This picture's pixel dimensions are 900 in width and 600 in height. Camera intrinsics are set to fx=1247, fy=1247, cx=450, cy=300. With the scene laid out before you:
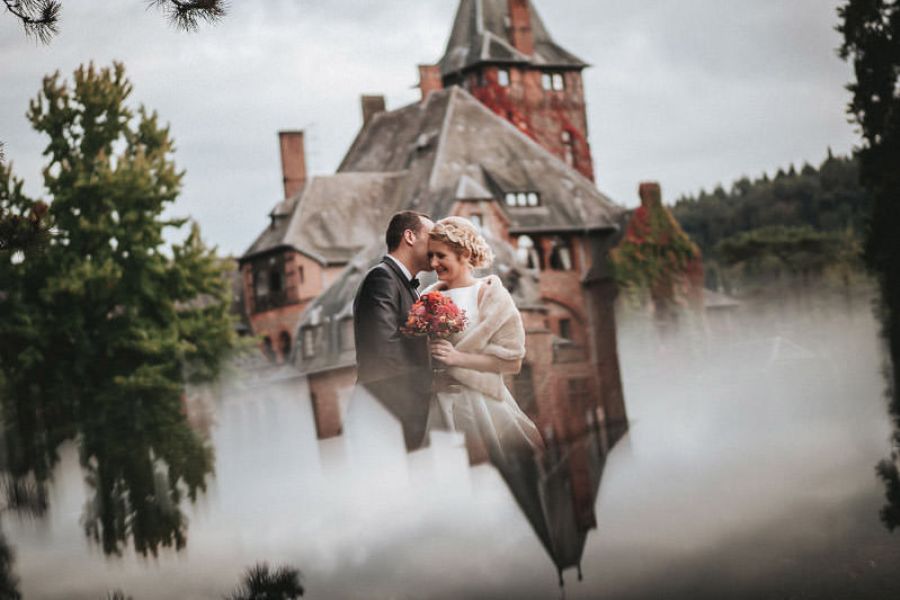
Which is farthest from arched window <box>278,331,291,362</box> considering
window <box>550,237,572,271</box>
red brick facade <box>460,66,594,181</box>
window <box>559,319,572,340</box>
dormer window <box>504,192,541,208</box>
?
red brick facade <box>460,66,594,181</box>

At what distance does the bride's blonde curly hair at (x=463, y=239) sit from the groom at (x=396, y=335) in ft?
0.44

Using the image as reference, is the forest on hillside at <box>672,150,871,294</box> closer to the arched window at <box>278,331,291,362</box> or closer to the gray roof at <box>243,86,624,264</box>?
the gray roof at <box>243,86,624,264</box>

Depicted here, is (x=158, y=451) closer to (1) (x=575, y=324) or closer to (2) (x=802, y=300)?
(1) (x=575, y=324)

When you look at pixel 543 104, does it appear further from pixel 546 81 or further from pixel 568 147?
pixel 568 147

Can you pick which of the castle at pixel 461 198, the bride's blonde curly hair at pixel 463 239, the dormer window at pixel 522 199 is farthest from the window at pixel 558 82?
the bride's blonde curly hair at pixel 463 239

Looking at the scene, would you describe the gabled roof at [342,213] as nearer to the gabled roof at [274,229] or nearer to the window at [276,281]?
the gabled roof at [274,229]

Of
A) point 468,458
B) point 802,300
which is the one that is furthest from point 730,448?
point 802,300

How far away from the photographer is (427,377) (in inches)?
218

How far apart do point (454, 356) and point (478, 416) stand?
292mm

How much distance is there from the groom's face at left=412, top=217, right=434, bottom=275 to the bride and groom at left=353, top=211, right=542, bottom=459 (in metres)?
0.08

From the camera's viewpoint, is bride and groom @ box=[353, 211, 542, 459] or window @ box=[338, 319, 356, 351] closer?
bride and groom @ box=[353, 211, 542, 459]

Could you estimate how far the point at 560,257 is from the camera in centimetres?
4834

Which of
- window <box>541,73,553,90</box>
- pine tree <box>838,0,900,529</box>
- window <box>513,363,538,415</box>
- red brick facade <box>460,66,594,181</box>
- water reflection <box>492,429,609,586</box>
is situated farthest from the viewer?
window <box>541,73,553,90</box>

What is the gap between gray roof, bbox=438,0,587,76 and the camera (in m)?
57.8
